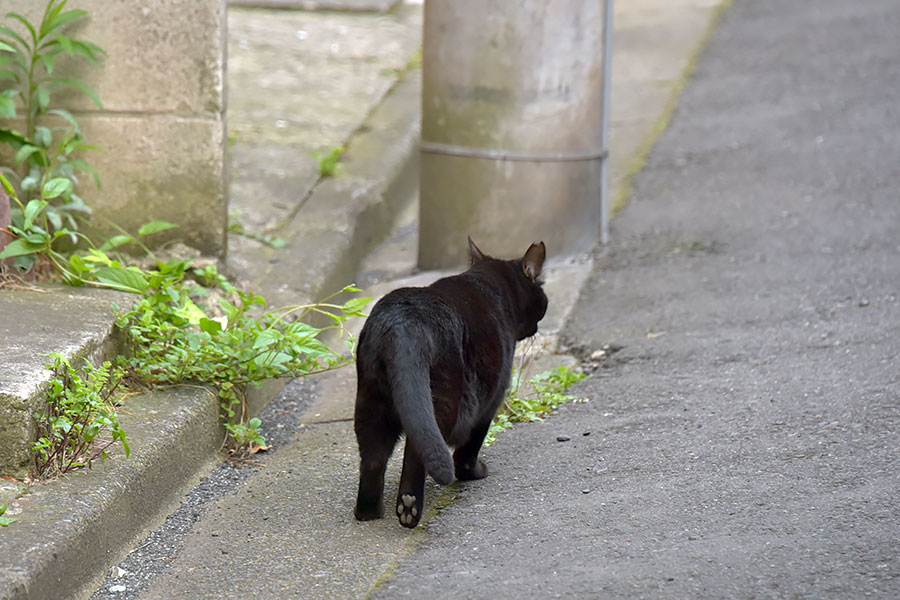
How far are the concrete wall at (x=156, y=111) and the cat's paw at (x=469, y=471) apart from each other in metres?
1.83

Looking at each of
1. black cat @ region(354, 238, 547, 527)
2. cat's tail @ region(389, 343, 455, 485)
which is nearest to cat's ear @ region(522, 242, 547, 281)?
black cat @ region(354, 238, 547, 527)

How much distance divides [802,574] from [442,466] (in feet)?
3.01

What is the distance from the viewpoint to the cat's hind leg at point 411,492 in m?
2.99

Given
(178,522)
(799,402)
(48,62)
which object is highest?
(48,62)

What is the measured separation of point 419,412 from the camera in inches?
111

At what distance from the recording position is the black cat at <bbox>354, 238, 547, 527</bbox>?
284 centimetres

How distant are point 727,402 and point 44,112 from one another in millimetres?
2926

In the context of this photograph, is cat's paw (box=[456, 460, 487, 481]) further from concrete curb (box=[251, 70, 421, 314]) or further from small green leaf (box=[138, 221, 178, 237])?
small green leaf (box=[138, 221, 178, 237])

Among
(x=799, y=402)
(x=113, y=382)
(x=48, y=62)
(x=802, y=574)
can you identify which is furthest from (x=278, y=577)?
(x=48, y=62)

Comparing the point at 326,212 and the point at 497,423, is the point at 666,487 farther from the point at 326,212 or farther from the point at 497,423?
the point at 326,212

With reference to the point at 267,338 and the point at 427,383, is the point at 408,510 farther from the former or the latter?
the point at 267,338

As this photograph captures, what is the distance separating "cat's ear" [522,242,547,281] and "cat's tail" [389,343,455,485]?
0.85 metres

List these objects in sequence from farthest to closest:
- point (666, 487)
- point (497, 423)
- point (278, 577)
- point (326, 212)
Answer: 1. point (326, 212)
2. point (497, 423)
3. point (666, 487)
4. point (278, 577)

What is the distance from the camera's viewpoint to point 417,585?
8.77 feet
